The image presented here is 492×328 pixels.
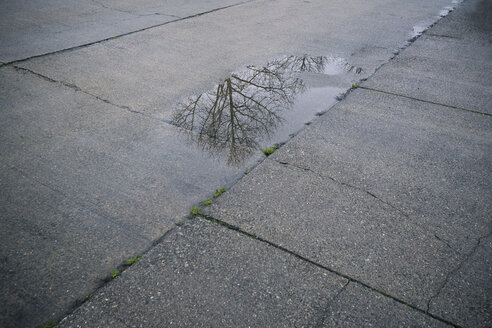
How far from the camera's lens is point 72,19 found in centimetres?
826

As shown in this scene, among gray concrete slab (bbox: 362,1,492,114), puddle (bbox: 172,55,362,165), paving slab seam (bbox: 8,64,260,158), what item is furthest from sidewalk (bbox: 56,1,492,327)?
paving slab seam (bbox: 8,64,260,158)

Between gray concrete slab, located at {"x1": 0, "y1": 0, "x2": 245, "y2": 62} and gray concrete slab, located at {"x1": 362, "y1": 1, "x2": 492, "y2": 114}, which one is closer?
gray concrete slab, located at {"x1": 362, "y1": 1, "x2": 492, "y2": 114}

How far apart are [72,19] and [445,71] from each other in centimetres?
853

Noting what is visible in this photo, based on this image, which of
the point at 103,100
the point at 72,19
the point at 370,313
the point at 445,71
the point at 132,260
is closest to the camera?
the point at 370,313

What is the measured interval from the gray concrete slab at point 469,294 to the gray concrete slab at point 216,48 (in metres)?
3.87

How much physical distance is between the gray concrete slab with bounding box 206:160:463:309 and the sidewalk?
0.01 metres

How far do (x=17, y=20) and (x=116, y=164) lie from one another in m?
6.65

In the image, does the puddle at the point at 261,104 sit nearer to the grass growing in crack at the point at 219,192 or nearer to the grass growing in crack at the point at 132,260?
the grass growing in crack at the point at 219,192

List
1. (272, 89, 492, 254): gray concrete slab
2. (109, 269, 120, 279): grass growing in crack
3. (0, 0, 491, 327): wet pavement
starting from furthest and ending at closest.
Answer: (272, 89, 492, 254): gray concrete slab → (109, 269, 120, 279): grass growing in crack → (0, 0, 491, 327): wet pavement

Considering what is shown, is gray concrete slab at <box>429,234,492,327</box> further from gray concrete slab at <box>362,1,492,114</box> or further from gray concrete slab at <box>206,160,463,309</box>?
gray concrete slab at <box>362,1,492,114</box>

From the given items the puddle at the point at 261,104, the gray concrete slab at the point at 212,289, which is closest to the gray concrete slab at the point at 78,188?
the gray concrete slab at the point at 212,289

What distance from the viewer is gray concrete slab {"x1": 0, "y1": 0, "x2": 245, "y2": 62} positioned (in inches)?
265

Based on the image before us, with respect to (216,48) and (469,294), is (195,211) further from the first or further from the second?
(216,48)

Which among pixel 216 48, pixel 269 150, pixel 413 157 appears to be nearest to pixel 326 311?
pixel 269 150
